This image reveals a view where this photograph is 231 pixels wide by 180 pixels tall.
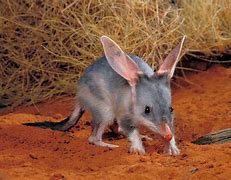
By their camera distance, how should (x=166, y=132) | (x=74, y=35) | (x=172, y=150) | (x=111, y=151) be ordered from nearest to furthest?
1. (x=166, y=132)
2. (x=172, y=150)
3. (x=111, y=151)
4. (x=74, y=35)

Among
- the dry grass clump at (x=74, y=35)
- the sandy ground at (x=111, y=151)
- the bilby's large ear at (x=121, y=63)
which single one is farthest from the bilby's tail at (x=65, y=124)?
the dry grass clump at (x=74, y=35)

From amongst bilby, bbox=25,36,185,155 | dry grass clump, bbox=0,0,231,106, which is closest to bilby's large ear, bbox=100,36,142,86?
bilby, bbox=25,36,185,155

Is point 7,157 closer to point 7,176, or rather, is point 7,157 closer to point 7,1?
point 7,176

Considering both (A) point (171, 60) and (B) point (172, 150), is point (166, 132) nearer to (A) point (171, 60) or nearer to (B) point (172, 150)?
Answer: (B) point (172, 150)

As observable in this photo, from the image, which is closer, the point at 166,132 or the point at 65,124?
the point at 166,132

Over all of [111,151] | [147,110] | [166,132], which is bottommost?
[111,151]

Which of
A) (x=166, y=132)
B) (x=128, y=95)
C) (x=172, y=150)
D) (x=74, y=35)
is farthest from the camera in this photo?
(x=74, y=35)

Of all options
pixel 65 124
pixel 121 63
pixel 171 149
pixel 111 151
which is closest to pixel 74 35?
pixel 65 124
